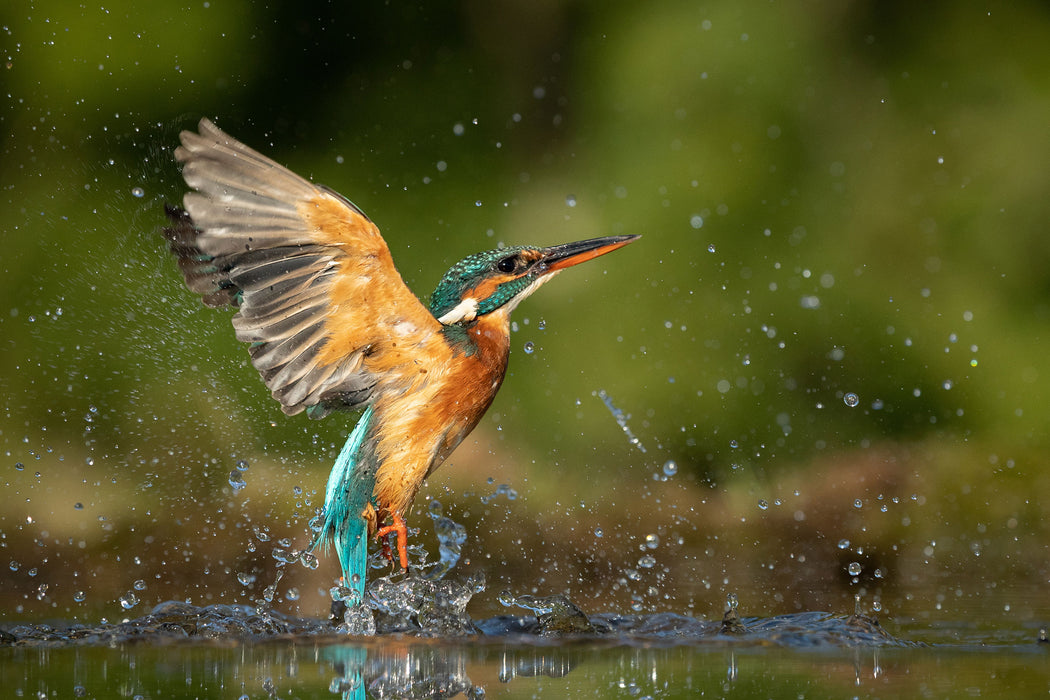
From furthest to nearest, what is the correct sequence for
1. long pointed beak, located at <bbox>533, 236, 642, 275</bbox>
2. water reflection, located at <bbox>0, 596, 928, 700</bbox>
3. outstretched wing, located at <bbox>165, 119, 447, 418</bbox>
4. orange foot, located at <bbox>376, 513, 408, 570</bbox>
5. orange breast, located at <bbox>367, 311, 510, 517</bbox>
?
long pointed beak, located at <bbox>533, 236, 642, 275</bbox> < orange foot, located at <bbox>376, 513, 408, 570</bbox> < orange breast, located at <bbox>367, 311, 510, 517</bbox> < outstretched wing, located at <bbox>165, 119, 447, 418</bbox> < water reflection, located at <bbox>0, 596, 928, 700</bbox>

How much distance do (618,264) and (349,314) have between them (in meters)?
3.07

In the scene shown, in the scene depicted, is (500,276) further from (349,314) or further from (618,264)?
(618,264)

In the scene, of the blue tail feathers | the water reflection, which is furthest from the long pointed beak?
the water reflection

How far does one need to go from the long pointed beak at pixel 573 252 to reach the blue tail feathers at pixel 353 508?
25.1 inches

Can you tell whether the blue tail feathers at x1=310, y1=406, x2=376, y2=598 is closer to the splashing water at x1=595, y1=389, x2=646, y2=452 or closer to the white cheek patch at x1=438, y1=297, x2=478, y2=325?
the white cheek patch at x1=438, y1=297, x2=478, y2=325

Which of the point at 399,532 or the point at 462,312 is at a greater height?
the point at 462,312

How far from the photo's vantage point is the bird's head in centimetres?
346

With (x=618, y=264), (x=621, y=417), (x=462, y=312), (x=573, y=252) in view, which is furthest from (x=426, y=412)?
(x=618, y=264)

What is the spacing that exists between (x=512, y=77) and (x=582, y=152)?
0.54 metres

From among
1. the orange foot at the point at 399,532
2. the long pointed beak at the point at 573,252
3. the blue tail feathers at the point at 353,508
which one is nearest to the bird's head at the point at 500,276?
the long pointed beak at the point at 573,252

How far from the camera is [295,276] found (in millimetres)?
2967

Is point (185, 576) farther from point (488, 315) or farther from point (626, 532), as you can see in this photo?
point (488, 315)

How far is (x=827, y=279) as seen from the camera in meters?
5.88

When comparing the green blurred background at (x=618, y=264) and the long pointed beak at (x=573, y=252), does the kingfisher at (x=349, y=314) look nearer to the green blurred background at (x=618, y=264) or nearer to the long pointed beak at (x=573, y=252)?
the long pointed beak at (x=573, y=252)
